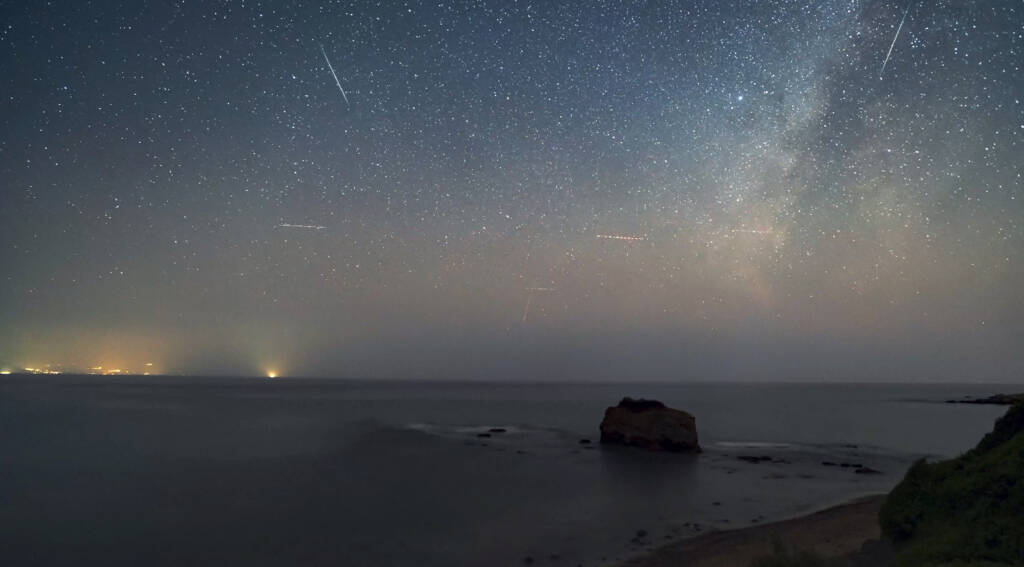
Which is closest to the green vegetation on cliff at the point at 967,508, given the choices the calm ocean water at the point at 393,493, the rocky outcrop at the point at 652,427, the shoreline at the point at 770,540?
the shoreline at the point at 770,540

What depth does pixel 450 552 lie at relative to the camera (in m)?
17.6

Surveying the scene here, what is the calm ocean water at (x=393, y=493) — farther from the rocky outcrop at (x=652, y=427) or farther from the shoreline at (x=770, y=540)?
the rocky outcrop at (x=652, y=427)

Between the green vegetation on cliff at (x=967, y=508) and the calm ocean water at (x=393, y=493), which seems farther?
the calm ocean water at (x=393, y=493)

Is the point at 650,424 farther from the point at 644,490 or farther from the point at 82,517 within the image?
the point at 82,517

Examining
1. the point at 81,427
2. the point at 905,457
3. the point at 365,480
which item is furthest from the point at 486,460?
the point at 81,427

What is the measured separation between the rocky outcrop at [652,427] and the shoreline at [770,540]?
21182 millimetres

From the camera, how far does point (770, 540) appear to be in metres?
15.3

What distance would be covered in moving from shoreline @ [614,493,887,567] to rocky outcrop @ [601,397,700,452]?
21.2 m

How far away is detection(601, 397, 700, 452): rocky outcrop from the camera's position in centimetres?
4150

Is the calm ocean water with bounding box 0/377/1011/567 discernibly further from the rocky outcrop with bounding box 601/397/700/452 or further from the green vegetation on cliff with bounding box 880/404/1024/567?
the green vegetation on cliff with bounding box 880/404/1024/567

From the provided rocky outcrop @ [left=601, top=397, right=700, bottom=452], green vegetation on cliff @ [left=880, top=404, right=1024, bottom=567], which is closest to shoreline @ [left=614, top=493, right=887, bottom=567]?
green vegetation on cliff @ [left=880, top=404, right=1024, bottom=567]

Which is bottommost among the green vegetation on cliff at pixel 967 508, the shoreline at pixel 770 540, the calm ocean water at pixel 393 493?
the calm ocean water at pixel 393 493

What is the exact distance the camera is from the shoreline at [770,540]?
1438 cm

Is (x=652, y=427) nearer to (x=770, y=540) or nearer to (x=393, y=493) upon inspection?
(x=393, y=493)
